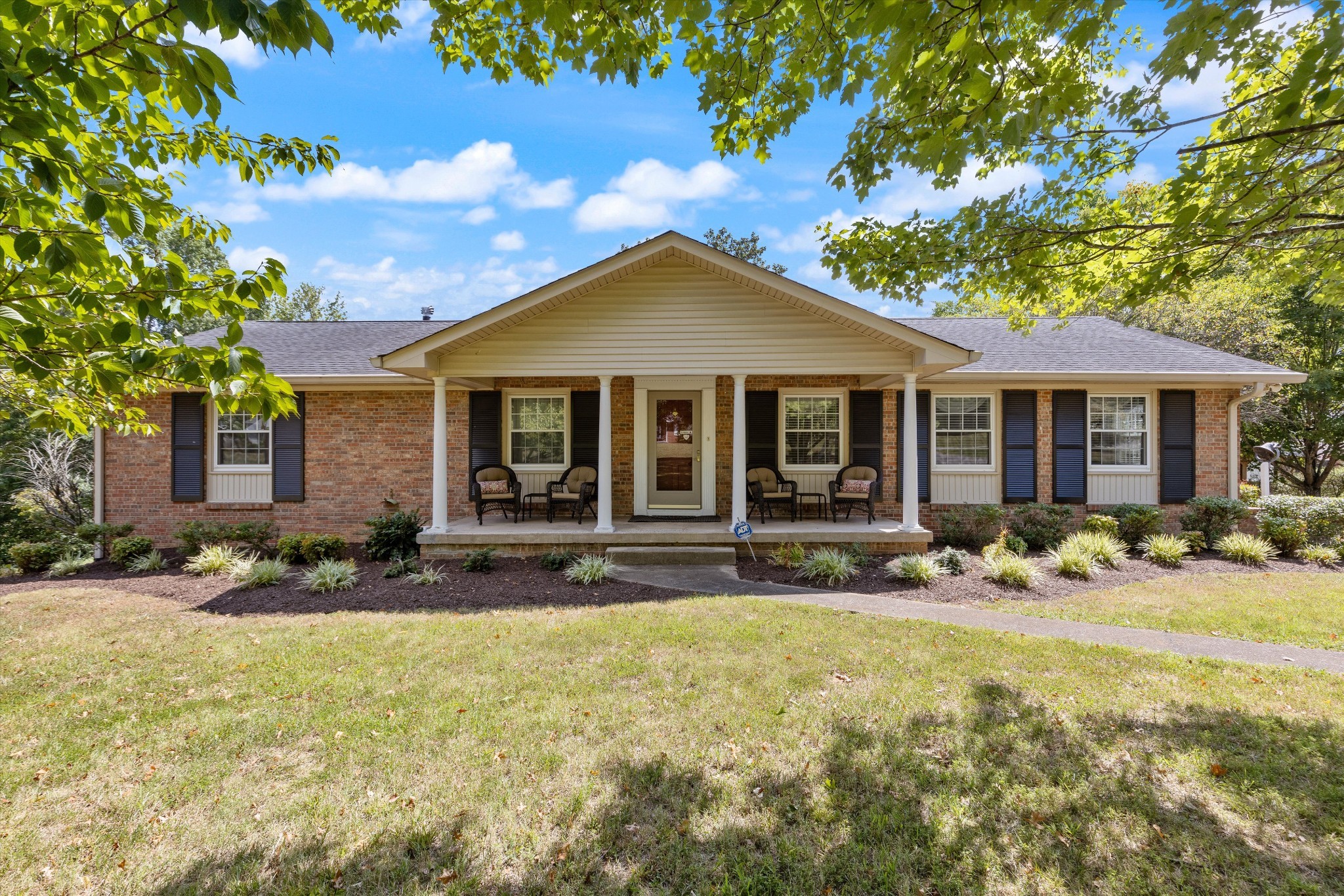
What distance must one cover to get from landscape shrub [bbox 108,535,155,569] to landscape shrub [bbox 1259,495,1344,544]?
1916 centimetres

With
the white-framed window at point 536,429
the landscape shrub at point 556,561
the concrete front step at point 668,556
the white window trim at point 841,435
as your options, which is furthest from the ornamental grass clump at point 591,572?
the white window trim at point 841,435

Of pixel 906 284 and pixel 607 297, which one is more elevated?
pixel 607 297

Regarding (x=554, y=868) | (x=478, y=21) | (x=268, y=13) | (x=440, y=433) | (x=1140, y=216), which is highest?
(x=478, y=21)

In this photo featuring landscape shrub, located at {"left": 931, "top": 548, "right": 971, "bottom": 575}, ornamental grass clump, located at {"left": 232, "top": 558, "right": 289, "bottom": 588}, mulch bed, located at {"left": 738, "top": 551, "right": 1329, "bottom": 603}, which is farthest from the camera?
landscape shrub, located at {"left": 931, "top": 548, "right": 971, "bottom": 575}

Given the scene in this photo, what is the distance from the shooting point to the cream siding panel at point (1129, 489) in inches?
421

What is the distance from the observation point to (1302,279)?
5.52 meters

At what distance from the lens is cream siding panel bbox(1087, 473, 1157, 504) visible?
10.7 metres

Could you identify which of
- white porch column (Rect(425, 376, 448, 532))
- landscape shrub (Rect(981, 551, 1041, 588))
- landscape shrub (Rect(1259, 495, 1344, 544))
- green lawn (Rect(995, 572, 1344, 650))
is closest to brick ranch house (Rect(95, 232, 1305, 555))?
white porch column (Rect(425, 376, 448, 532))

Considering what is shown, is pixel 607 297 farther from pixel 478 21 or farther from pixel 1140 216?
pixel 1140 216

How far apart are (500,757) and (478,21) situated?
5.59 metres

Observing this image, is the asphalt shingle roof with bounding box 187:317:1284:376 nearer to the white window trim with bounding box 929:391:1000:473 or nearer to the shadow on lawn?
the white window trim with bounding box 929:391:1000:473

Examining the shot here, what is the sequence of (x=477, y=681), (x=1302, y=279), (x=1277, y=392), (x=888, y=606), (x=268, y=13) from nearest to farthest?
(x=268, y=13), (x=477, y=681), (x=1302, y=279), (x=888, y=606), (x=1277, y=392)

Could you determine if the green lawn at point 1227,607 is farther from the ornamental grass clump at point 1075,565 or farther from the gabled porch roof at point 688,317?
the gabled porch roof at point 688,317

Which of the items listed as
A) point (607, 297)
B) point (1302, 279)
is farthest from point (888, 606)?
point (607, 297)
